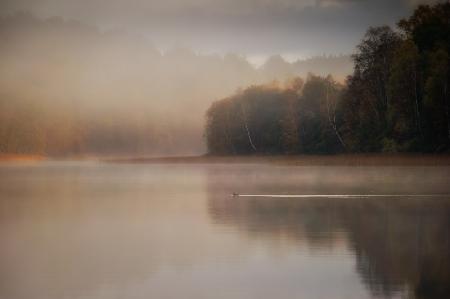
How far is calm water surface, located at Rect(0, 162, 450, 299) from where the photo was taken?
22.7ft

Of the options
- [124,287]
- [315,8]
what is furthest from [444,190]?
[315,8]

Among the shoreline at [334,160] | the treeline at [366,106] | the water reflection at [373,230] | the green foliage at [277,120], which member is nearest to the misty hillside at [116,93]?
the green foliage at [277,120]

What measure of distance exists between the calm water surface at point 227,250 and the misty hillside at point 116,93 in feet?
176

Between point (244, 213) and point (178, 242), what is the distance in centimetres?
426

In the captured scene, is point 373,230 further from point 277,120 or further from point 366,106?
point 277,120

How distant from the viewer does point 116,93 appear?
107 meters

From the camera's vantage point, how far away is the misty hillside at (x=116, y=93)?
88.1 meters

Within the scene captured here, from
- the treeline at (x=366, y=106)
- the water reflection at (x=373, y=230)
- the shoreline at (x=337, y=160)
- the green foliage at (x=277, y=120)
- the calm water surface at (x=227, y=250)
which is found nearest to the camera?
the calm water surface at (x=227, y=250)

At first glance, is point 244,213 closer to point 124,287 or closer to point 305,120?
point 124,287

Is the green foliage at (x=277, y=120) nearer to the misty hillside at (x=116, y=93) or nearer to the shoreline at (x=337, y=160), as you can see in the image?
the shoreline at (x=337, y=160)

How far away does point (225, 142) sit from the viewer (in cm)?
6041

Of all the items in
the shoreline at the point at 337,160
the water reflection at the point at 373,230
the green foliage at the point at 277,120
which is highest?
the green foliage at the point at 277,120

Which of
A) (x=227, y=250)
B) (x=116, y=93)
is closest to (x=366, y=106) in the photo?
(x=227, y=250)

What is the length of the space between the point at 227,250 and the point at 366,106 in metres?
37.6
